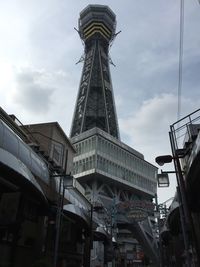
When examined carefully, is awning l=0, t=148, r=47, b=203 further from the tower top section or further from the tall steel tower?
the tower top section

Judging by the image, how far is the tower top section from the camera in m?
149

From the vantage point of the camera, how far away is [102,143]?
95.6m

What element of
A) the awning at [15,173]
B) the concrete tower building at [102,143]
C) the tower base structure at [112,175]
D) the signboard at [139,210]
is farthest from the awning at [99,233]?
the tower base structure at [112,175]

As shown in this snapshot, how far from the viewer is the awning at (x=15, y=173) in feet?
34.3

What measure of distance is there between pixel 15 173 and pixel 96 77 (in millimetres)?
132909

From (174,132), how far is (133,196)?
93835 millimetres

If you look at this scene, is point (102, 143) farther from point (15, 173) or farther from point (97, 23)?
point (15, 173)

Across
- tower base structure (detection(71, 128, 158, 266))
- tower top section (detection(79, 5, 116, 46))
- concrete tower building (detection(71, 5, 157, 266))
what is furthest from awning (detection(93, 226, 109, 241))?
tower top section (detection(79, 5, 116, 46))

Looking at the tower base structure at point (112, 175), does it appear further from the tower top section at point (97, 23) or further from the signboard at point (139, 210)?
the tower top section at point (97, 23)

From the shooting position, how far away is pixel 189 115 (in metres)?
14.1

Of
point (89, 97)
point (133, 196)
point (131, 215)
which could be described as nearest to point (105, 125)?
point (89, 97)

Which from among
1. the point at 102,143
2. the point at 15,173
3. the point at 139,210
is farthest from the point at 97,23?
the point at 15,173

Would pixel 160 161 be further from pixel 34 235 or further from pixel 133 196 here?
pixel 133 196

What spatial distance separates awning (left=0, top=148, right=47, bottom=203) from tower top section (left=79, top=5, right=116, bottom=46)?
14768cm
